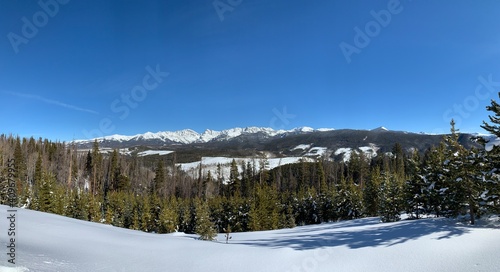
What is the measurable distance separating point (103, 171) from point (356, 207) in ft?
240

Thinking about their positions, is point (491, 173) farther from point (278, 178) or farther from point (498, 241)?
point (278, 178)

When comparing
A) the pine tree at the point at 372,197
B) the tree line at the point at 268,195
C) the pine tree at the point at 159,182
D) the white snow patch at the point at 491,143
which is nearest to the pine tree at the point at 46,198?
the tree line at the point at 268,195

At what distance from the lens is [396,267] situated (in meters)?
9.12

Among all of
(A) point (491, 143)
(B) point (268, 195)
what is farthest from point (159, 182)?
(A) point (491, 143)

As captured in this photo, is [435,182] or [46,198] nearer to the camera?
[435,182]

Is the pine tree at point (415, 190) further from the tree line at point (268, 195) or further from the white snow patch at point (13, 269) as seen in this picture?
the white snow patch at point (13, 269)

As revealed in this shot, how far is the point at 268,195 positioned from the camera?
2152 inches

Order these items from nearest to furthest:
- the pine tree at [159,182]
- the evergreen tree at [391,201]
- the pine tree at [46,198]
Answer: the evergreen tree at [391,201] → the pine tree at [46,198] → the pine tree at [159,182]

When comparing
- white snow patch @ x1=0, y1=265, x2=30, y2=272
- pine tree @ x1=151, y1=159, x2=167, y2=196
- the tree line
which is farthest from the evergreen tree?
pine tree @ x1=151, y1=159, x2=167, y2=196

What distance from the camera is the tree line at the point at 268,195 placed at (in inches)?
707

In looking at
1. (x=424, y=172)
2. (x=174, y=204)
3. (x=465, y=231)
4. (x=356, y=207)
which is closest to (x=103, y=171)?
(x=174, y=204)

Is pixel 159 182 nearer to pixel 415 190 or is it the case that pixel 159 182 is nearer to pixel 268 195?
pixel 268 195

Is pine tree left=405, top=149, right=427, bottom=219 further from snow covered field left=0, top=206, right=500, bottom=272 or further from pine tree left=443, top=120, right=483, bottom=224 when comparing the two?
snow covered field left=0, top=206, right=500, bottom=272

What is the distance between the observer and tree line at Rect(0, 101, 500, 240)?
18.0 m
